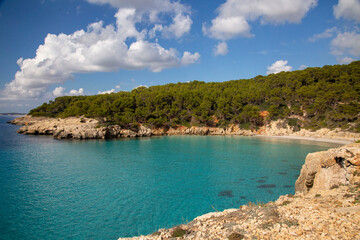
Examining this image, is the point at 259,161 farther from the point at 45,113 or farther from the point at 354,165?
the point at 45,113

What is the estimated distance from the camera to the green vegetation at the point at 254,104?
177ft

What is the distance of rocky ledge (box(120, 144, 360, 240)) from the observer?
21.1ft

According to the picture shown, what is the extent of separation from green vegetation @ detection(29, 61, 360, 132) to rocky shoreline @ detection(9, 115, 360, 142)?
1.78 meters

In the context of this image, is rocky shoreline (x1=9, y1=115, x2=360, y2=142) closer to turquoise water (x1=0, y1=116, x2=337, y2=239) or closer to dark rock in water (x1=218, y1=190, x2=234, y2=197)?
turquoise water (x1=0, y1=116, x2=337, y2=239)

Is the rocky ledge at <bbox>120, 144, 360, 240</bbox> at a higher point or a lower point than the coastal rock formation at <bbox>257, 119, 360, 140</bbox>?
lower

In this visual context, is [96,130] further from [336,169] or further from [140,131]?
[336,169]

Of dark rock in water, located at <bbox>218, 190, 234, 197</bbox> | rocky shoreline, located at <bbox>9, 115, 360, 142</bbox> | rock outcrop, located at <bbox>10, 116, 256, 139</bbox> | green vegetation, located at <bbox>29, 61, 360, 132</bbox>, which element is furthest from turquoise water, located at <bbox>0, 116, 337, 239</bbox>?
green vegetation, located at <bbox>29, 61, 360, 132</bbox>

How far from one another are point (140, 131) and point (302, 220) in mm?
53644

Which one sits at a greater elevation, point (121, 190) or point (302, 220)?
point (302, 220)

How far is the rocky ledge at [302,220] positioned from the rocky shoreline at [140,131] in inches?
1695

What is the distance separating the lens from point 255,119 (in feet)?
202

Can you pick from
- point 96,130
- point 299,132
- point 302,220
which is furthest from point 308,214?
point 299,132

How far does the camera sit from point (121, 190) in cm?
1758

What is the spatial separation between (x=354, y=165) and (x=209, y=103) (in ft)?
181
